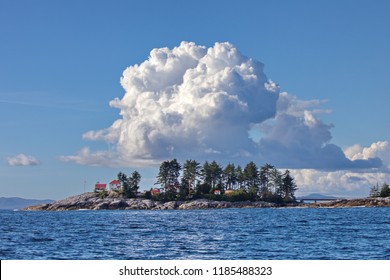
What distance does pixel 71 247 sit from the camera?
69.6m

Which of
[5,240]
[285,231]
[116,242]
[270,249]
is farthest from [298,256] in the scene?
[5,240]

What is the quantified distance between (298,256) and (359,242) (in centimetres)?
1662

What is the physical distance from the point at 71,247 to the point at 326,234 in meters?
39.0

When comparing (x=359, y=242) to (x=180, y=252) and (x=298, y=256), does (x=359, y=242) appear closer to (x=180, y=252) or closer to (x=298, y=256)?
(x=298, y=256)

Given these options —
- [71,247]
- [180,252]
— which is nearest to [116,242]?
[71,247]
